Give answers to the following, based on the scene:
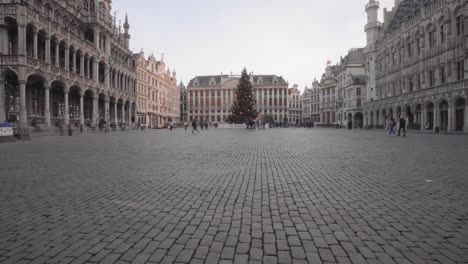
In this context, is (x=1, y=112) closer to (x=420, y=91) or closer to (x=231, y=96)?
(x=420, y=91)

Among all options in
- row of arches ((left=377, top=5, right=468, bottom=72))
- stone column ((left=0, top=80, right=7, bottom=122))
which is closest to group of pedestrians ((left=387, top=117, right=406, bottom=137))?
row of arches ((left=377, top=5, right=468, bottom=72))

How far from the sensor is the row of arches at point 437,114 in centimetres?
3260

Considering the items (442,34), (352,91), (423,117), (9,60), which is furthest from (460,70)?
(9,60)

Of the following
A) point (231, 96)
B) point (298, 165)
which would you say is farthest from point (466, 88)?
point (231, 96)

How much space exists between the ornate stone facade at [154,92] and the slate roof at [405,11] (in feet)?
170

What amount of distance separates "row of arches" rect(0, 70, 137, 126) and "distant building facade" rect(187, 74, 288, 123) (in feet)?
286

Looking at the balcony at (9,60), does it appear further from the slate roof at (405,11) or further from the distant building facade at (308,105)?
the distant building facade at (308,105)

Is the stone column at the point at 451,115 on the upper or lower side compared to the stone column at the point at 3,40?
lower

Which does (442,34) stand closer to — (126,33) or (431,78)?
(431,78)

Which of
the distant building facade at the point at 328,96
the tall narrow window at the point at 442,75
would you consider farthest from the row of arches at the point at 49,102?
the distant building facade at the point at 328,96

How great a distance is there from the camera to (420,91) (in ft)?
129

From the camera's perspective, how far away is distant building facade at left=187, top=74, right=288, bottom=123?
132250 millimetres

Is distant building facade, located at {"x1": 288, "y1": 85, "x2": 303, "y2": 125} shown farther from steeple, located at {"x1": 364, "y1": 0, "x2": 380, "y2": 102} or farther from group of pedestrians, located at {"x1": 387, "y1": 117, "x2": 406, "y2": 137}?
group of pedestrians, located at {"x1": 387, "y1": 117, "x2": 406, "y2": 137}

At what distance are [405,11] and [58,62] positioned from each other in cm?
5226
